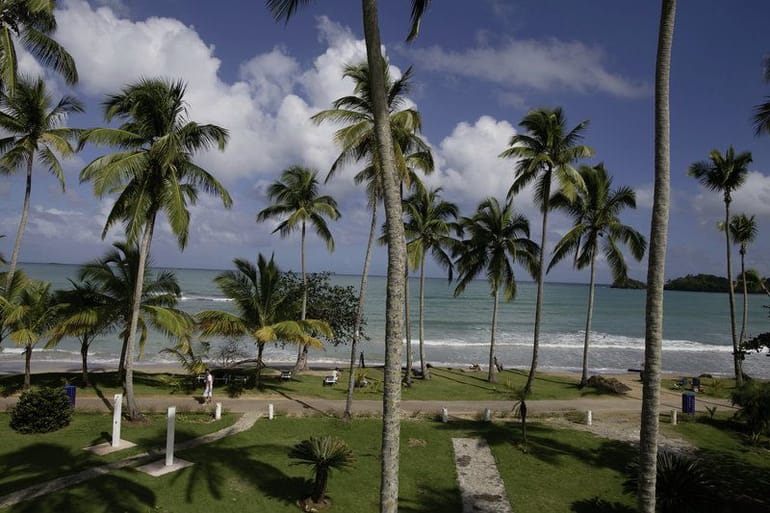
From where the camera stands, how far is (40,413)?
13438 mm

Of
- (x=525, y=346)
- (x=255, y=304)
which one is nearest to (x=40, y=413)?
(x=255, y=304)

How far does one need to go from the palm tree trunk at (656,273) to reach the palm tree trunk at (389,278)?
3550 millimetres

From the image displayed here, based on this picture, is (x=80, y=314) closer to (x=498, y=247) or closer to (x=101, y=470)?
(x=101, y=470)

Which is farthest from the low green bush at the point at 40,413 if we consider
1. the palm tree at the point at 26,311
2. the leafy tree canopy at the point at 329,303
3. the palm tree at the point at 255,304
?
the leafy tree canopy at the point at 329,303

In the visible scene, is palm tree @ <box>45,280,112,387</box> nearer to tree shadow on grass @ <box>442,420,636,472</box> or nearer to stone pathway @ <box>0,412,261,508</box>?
stone pathway @ <box>0,412,261,508</box>

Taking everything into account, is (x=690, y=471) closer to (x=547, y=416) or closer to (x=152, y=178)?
(x=547, y=416)

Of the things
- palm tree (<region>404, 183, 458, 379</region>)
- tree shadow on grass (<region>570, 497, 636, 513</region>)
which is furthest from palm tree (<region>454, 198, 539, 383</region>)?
tree shadow on grass (<region>570, 497, 636, 513</region>)

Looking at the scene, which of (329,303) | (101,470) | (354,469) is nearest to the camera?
(101,470)

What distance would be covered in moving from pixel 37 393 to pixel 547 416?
17.1m

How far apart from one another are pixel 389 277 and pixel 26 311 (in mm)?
16691

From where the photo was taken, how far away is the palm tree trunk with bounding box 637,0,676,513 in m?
6.83

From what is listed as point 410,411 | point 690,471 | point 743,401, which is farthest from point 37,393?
point 743,401

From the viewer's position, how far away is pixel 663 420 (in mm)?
17484

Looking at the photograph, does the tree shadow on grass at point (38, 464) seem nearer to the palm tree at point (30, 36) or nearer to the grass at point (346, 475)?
the grass at point (346, 475)
